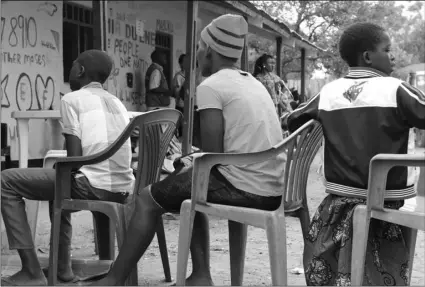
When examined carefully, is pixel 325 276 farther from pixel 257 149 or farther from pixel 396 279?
pixel 257 149

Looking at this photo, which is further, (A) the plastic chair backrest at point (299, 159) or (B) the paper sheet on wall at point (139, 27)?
(B) the paper sheet on wall at point (139, 27)

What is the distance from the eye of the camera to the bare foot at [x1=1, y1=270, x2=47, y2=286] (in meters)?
4.08

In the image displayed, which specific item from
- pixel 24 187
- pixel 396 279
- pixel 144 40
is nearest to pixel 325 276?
pixel 396 279

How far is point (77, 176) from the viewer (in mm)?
4020

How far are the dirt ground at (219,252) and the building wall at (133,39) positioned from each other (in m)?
4.37

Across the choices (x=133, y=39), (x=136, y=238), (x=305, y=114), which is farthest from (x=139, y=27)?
(x=305, y=114)

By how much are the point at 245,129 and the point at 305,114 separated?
16.5 inches

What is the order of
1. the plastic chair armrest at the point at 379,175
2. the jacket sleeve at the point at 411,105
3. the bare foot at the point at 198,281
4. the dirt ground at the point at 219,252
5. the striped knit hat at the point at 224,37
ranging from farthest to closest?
the dirt ground at the point at 219,252 < the bare foot at the point at 198,281 < the striped knit hat at the point at 224,37 < the jacket sleeve at the point at 411,105 < the plastic chair armrest at the point at 379,175

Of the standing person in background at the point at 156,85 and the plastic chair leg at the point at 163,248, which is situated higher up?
the standing person in background at the point at 156,85

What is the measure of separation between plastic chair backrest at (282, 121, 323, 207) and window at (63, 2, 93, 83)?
7.04 meters

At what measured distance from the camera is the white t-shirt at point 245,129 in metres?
3.55

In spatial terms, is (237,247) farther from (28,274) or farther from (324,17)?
(324,17)

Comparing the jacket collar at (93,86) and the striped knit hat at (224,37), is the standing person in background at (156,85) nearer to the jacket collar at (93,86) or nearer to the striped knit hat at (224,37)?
the jacket collar at (93,86)

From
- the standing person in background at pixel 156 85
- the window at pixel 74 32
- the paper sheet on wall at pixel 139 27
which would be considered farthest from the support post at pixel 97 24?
the paper sheet on wall at pixel 139 27
